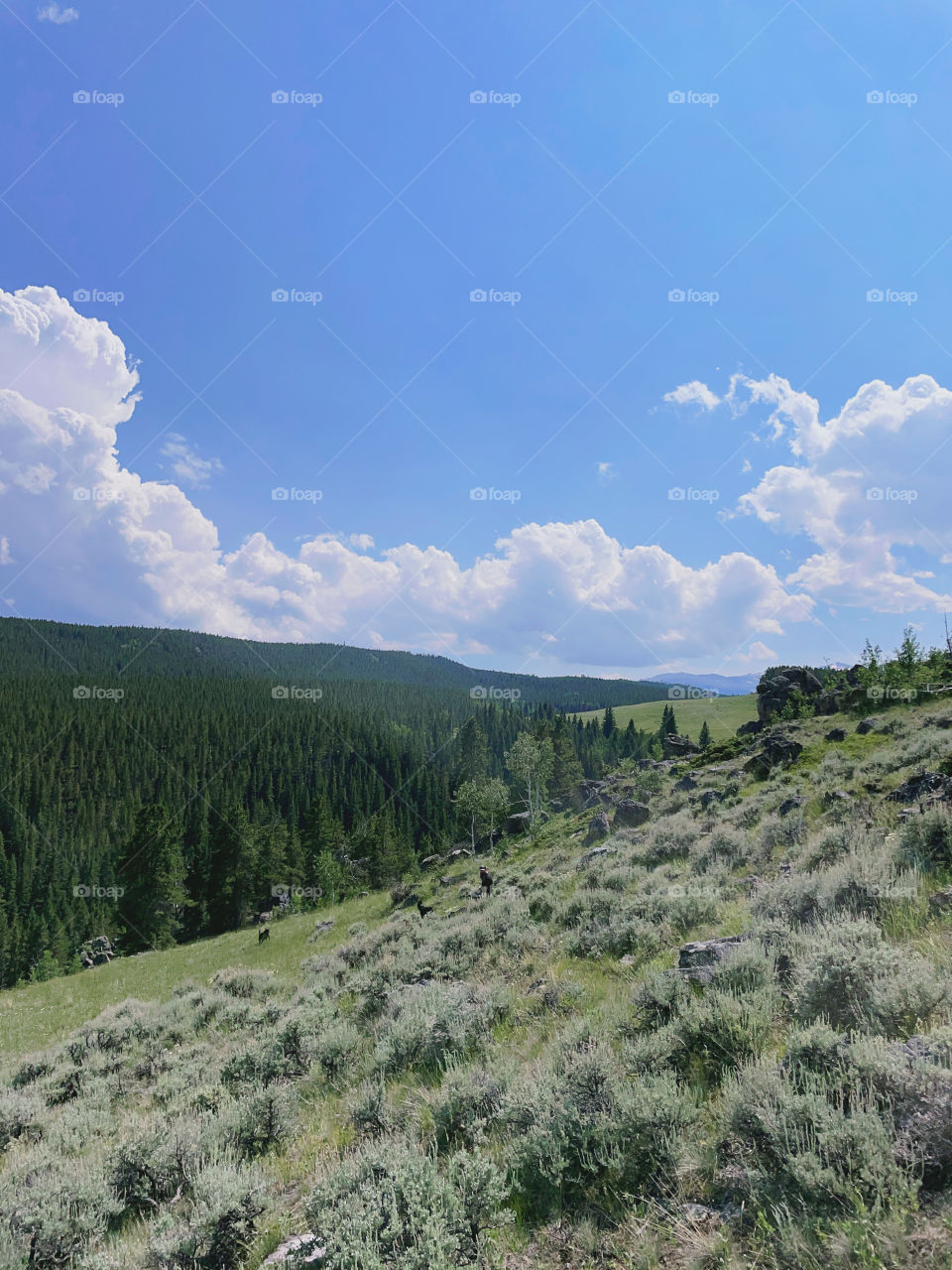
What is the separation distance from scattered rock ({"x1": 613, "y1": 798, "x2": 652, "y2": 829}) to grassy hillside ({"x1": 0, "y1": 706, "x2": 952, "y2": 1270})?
1749cm

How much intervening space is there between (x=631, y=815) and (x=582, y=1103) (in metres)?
27.0

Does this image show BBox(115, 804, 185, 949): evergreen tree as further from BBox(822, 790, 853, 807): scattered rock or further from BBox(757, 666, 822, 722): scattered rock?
BBox(757, 666, 822, 722): scattered rock

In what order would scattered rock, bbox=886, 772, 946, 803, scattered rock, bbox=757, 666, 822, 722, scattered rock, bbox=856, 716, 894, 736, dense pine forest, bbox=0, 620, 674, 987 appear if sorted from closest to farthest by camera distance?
scattered rock, bbox=886, 772, 946, 803 < scattered rock, bbox=856, 716, 894, 736 < scattered rock, bbox=757, 666, 822, 722 < dense pine forest, bbox=0, 620, 674, 987

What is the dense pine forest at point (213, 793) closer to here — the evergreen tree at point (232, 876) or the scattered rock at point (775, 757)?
the evergreen tree at point (232, 876)

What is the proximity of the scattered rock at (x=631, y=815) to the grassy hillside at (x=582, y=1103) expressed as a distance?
57.4 feet

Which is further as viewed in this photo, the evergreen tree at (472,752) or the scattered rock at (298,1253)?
the evergreen tree at (472,752)

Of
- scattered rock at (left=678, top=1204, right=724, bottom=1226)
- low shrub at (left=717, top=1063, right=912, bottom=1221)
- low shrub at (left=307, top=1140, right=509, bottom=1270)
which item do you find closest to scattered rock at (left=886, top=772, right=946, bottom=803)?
low shrub at (left=717, top=1063, right=912, bottom=1221)

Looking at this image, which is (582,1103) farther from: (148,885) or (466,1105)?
(148,885)

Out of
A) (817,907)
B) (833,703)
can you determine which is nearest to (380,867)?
(833,703)

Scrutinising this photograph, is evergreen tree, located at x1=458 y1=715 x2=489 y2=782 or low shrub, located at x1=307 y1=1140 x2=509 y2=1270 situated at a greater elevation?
low shrub, located at x1=307 y1=1140 x2=509 y2=1270

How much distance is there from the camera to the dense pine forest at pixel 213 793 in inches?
2387

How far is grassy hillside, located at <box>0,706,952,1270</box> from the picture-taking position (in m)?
3.48

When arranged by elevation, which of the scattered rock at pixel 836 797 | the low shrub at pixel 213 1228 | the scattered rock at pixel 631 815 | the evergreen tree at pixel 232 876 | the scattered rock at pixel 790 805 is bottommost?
the evergreen tree at pixel 232 876

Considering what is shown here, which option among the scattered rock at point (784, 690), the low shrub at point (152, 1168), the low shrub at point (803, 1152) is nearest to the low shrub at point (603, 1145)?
the low shrub at point (803, 1152)
